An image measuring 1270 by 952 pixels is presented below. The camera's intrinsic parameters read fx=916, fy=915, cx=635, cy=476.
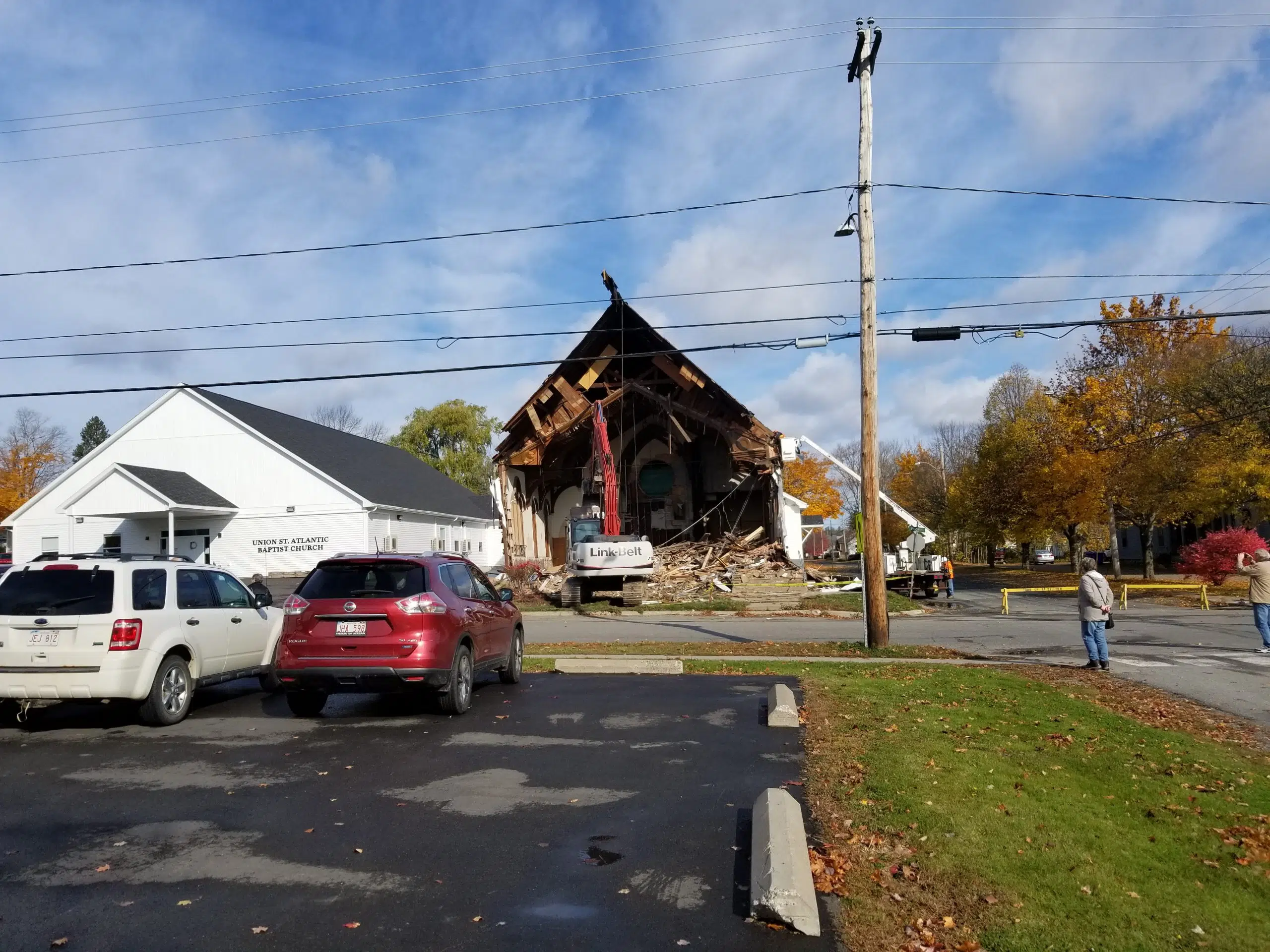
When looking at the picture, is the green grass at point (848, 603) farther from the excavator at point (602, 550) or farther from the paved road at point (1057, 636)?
the excavator at point (602, 550)

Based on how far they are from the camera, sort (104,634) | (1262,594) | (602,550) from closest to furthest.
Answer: (104,634) < (1262,594) < (602,550)

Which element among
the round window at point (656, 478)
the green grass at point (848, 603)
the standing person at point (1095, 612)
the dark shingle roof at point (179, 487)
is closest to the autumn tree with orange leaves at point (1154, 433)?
the green grass at point (848, 603)

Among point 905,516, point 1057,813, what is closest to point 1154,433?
point 905,516

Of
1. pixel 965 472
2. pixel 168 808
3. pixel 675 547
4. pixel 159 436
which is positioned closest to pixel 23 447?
pixel 159 436

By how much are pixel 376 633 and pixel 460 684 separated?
109cm

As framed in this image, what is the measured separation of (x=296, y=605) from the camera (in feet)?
30.5

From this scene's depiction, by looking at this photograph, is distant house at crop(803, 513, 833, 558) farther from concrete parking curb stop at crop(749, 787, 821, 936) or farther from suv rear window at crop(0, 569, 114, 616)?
concrete parking curb stop at crop(749, 787, 821, 936)

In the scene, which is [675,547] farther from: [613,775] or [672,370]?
[613,775]

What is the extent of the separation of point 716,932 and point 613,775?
293cm

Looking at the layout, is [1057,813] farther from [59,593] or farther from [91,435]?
[91,435]

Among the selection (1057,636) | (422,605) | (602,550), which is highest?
(602,550)

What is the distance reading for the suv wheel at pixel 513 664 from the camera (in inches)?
456

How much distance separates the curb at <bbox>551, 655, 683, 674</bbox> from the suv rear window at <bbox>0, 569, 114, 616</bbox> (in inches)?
243

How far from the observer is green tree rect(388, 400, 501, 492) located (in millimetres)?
→ 70062
